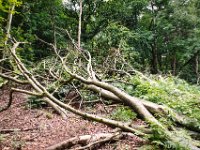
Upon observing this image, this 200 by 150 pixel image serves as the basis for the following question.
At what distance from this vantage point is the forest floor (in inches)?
268

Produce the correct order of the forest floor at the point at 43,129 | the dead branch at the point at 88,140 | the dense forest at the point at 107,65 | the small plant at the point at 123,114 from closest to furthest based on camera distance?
the dead branch at the point at 88,140 < the forest floor at the point at 43,129 < the dense forest at the point at 107,65 < the small plant at the point at 123,114

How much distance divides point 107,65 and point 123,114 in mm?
5432

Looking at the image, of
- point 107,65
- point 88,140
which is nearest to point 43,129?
point 88,140

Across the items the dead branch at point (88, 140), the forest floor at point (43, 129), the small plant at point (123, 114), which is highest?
the small plant at point (123, 114)

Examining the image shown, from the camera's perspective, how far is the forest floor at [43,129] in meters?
6.80

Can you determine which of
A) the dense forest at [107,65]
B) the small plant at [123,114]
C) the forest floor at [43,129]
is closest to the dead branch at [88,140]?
the dense forest at [107,65]

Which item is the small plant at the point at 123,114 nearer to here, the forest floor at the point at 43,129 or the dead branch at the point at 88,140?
the forest floor at the point at 43,129

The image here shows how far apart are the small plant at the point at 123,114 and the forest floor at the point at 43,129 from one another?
214 mm

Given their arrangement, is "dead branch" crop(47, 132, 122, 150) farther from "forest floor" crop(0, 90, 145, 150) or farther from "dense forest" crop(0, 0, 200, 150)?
"forest floor" crop(0, 90, 145, 150)

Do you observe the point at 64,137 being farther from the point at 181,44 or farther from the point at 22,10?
the point at 181,44

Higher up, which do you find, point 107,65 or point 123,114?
point 107,65

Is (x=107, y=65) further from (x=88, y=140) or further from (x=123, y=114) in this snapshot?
(x=88, y=140)

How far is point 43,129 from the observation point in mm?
8234

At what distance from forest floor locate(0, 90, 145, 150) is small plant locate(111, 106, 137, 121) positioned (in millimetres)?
214
